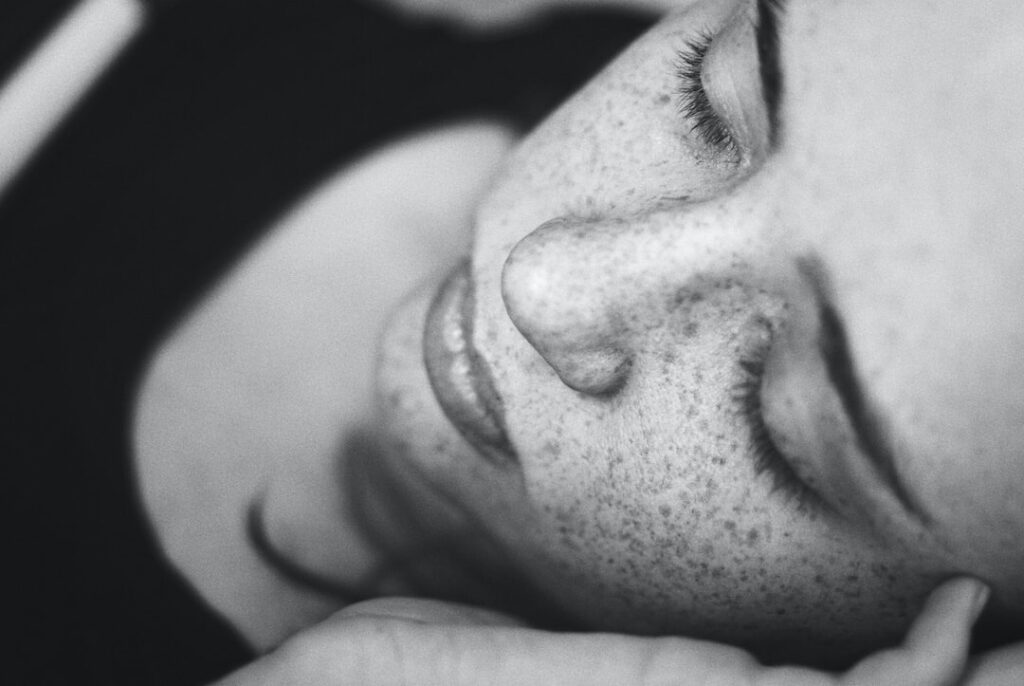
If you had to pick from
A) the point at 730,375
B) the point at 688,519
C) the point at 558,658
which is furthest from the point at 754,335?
the point at 558,658

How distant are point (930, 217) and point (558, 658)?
43 cm

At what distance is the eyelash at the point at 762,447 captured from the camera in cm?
53

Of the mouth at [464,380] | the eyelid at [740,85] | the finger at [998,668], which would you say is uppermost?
the eyelid at [740,85]

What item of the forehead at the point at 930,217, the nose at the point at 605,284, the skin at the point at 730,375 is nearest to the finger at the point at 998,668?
the skin at the point at 730,375

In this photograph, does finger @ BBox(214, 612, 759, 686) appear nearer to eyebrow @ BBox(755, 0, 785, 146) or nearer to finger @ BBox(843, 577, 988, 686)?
finger @ BBox(843, 577, 988, 686)

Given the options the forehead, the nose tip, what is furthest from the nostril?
the forehead

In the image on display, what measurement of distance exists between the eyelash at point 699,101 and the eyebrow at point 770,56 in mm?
52

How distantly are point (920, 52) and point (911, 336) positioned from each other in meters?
0.18

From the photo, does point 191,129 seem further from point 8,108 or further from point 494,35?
point 494,35

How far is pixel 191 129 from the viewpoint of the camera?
3.15 feet

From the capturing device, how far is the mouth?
2.13 feet

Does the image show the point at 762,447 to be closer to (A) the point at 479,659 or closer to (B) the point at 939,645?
(B) the point at 939,645

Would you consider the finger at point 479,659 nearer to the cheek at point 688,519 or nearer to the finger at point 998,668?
the cheek at point 688,519

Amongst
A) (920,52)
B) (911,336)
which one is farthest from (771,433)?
(920,52)
